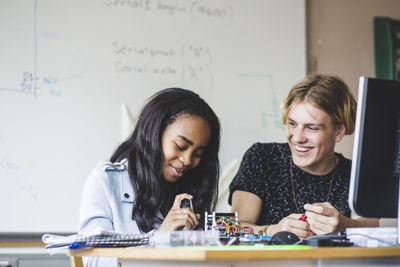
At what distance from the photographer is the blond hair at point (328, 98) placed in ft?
6.53

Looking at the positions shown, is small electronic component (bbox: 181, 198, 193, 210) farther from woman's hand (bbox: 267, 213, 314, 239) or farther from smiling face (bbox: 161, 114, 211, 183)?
woman's hand (bbox: 267, 213, 314, 239)

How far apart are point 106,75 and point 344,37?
4.33ft

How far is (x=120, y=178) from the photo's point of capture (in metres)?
1.73

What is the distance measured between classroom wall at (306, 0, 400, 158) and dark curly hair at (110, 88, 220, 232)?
1.18 metres

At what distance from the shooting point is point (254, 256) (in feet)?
3.07

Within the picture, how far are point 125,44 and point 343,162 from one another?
3.61 ft

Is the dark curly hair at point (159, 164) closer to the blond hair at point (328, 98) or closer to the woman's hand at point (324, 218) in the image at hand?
the blond hair at point (328, 98)

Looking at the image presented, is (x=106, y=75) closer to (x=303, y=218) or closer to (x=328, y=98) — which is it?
(x=328, y=98)

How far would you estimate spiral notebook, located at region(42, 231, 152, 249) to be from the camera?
117 centimetres

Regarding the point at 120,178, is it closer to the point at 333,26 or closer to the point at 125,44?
the point at 125,44

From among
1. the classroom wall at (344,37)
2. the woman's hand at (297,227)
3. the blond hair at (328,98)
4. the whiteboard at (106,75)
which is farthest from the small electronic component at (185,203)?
the classroom wall at (344,37)

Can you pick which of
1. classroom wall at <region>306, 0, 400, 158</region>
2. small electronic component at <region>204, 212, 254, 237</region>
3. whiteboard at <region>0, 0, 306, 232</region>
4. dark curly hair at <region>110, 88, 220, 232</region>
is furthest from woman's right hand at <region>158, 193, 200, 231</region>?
classroom wall at <region>306, 0, 400, 158</region>

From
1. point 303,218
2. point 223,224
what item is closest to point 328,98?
point 303,218

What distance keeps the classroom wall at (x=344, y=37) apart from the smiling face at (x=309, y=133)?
0.91m
